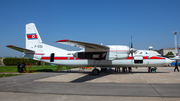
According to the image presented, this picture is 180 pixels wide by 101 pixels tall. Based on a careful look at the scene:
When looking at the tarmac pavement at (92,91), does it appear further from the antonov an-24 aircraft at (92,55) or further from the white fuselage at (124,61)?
the white fuselage at (124,61)

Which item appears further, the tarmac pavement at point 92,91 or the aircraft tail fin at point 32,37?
the aircraft tail fin at point 32,37

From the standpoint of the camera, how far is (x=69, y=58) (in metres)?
18.6

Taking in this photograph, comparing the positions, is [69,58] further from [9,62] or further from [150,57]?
[9,62]

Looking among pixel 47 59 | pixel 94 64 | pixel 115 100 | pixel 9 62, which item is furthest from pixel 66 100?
pixel 9 62

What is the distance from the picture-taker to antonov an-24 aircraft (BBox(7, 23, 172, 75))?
15648 mm

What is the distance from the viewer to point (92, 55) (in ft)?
53.4

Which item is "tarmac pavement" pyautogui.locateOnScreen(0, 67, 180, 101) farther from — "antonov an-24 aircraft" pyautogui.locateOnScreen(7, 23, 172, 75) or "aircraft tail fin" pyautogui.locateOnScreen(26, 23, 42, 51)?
"aircraft tail fin" pyautogui.locateOnScreen(26, 23, 42, 51)

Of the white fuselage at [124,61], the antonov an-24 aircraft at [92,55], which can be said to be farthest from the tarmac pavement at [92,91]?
the white fuselage at [124,61]

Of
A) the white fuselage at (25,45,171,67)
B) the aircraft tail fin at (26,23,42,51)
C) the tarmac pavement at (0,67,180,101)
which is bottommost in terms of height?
the tarmac pavement at (0,67,180,101)

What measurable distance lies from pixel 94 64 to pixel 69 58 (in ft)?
11.0

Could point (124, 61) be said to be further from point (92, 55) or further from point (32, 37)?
point (32, 37)

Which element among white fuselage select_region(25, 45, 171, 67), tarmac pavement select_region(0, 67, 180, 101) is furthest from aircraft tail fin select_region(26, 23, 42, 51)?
tarmac pavement select_region(0, 67, 180, 101)

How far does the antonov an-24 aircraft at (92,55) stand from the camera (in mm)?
15648

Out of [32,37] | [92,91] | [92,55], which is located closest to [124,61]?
[92,55]
